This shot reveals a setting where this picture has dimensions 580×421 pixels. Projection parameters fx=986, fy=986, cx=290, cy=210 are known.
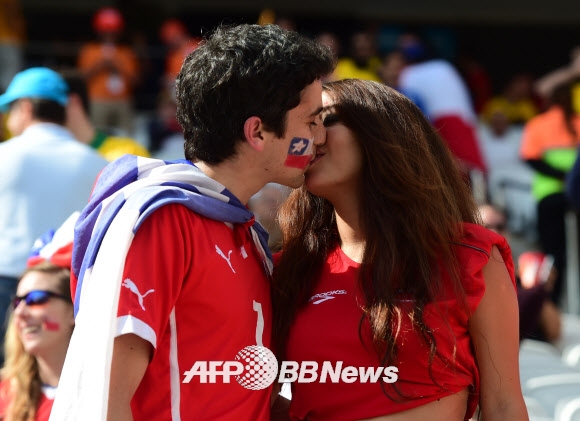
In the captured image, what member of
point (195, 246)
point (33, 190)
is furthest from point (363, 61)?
point (195, 246)

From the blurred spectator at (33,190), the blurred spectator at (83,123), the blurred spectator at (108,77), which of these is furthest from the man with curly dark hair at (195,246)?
the blurred spectator at (108,77)

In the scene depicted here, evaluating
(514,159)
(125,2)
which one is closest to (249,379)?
(514,159)

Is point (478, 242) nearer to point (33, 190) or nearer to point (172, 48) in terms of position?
point (33, 190)

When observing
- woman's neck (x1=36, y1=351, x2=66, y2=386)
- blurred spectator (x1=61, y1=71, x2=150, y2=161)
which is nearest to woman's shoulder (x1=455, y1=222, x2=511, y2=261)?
woman's neck (x1=36, y1=351, x2=66, y2=386)

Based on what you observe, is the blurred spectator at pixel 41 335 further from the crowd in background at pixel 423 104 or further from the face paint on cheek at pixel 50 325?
the crowd in background at pixel 423 104

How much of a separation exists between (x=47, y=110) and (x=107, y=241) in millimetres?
2678

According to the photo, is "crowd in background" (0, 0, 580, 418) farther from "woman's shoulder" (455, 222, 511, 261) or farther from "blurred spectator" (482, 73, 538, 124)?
"woman's shoulder" (455, 222, 511, 261)

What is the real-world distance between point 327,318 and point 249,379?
1.05 ft

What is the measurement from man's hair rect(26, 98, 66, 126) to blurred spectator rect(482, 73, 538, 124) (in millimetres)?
7210

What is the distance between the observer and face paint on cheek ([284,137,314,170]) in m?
2.54

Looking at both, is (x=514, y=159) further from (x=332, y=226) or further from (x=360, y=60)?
(x=332, y=226)

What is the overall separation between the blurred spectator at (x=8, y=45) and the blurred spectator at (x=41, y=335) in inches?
291

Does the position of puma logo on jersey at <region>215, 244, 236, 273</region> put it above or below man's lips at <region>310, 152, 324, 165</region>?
below

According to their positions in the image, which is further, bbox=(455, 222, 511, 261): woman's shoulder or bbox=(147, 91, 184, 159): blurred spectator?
bbox=(147, 91, 184, 159): blurred spectator
